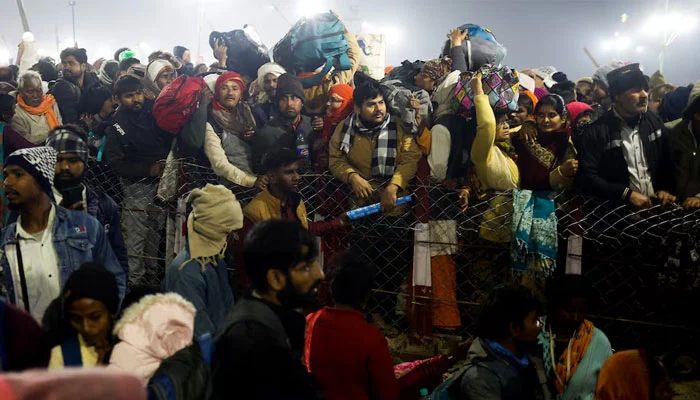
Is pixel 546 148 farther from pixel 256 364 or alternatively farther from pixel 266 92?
pixel 256 364

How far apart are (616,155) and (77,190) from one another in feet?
12.6

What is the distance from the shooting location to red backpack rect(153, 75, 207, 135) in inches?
195

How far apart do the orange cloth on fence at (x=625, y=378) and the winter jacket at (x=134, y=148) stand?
403cm

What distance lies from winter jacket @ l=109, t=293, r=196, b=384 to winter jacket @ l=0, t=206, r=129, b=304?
104cm

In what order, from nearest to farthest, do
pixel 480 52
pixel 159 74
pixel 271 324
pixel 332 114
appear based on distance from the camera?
pixel 271 324, pixel 332 114, pixel 480 52, pixel 159 74

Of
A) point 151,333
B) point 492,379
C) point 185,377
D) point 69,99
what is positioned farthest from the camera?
point 69,99

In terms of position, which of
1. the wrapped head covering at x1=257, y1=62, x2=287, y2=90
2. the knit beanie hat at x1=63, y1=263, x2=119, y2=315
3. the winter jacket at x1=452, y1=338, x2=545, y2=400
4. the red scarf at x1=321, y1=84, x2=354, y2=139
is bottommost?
the winter jacket at x1=452, y1=338, x2=545, y2=400

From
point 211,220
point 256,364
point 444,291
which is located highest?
point 211,220

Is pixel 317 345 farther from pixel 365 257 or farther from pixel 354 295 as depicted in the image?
pixel 365 257

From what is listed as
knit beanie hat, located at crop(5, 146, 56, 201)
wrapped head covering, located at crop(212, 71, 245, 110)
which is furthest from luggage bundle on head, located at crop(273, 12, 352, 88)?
knit beanie hat, located at crop(5, 146, 56, 201)

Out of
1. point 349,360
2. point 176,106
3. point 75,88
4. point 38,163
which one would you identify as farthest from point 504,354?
point 75,88

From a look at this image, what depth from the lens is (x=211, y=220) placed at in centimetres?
327

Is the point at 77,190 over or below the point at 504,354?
over

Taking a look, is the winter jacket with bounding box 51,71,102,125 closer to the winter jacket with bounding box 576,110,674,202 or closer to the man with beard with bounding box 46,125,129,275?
the man with beard with bounding box 46,125,129,275
